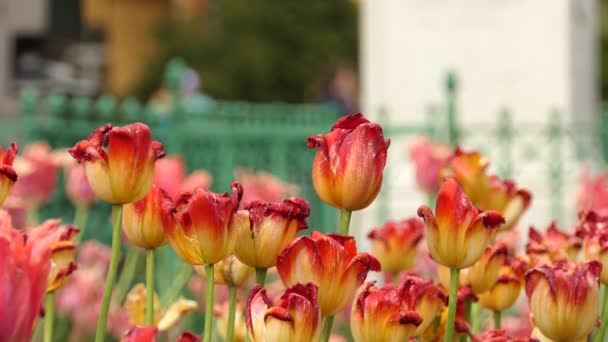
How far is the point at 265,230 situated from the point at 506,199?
34 cm

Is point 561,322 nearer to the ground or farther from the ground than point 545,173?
farther from the ground

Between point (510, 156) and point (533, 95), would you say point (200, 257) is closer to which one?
point (510, 156)

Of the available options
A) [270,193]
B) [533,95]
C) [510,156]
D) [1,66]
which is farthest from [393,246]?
[1,66]

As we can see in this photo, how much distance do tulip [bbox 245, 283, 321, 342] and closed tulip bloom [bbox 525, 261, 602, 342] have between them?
0.16 m

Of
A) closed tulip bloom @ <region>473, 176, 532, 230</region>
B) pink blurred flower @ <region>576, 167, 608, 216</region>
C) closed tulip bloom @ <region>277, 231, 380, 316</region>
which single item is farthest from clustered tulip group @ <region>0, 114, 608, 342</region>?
pink blurred flower @ <region>576, 167, 608, 216</region>

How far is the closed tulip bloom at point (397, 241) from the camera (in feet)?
2.93

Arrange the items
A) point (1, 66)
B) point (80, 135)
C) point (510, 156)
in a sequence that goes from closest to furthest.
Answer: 1. point (80, 135)
2. point (510, 156)
3. point (1, 66)

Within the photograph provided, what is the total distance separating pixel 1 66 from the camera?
1282 centimetres

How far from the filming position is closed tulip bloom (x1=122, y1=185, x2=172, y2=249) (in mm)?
698

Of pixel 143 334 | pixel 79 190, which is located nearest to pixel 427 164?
pixel 79 190

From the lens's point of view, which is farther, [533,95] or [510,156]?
[533,95]

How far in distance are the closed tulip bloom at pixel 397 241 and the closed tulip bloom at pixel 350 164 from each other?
0.71 ft

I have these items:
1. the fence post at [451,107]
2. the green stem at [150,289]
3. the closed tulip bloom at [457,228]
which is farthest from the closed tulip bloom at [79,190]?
the fence post at [451,107]

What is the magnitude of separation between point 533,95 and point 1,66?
9.50 m
